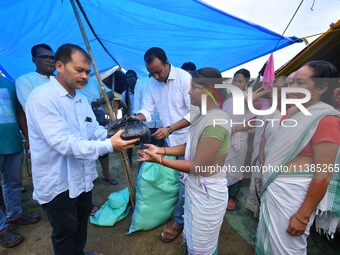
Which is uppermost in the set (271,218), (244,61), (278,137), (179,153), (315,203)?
(244,61)

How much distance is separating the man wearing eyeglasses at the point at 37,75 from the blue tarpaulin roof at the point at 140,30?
0.54 metres

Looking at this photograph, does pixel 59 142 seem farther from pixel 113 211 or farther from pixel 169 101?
pixel 113 211

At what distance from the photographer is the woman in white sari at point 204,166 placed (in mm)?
1368

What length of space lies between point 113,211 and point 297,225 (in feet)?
6.89

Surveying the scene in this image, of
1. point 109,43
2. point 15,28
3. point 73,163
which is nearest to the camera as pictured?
point 73,163

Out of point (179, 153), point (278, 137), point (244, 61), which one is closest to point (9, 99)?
point (179, 153)

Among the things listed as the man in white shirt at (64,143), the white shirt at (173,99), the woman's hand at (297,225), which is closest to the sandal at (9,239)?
the man in white shirt at (64,143)

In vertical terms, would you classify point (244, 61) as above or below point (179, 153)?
above

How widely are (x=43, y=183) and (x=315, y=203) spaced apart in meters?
1.84

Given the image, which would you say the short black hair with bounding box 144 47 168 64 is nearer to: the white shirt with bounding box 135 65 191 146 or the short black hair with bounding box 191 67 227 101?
the white shirt with bounding box 135 65 191 146

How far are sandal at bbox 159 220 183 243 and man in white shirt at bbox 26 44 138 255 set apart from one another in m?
0.95

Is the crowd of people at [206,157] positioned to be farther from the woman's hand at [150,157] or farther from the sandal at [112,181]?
the sandal at [112,181]

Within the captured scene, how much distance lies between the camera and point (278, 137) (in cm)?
151

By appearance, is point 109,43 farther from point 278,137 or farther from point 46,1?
point 278,137
